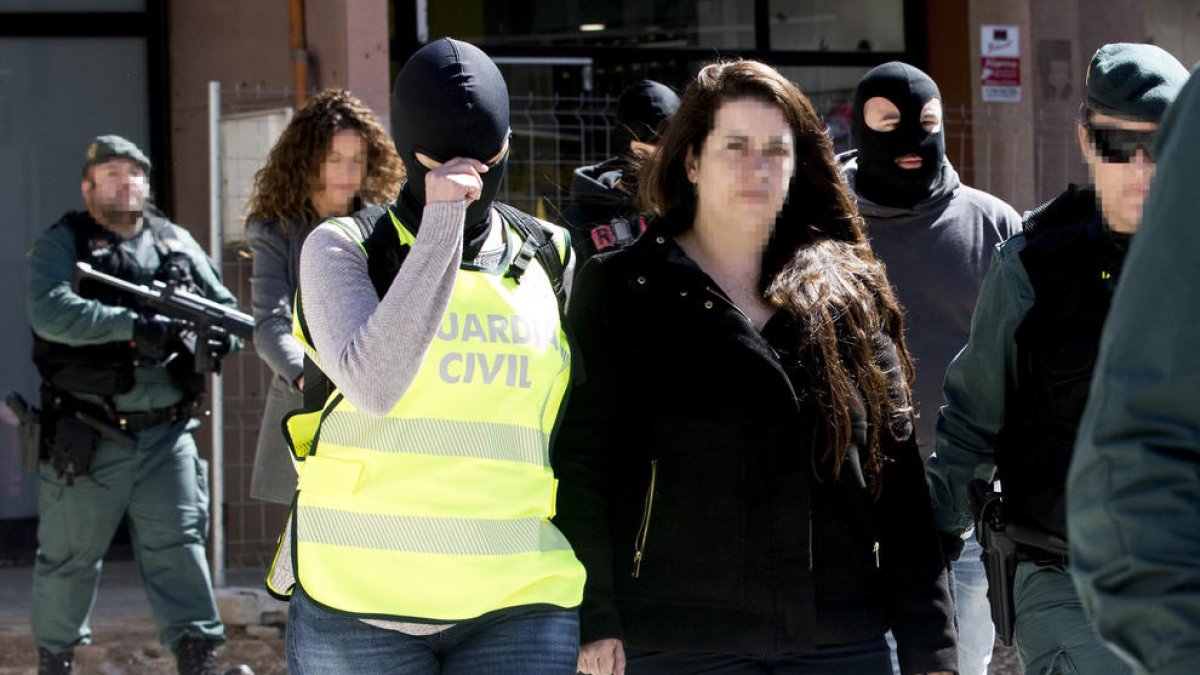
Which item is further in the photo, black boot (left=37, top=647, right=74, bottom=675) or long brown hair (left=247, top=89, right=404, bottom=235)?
black boot (left=37, top=647, right=74, bottom=675)

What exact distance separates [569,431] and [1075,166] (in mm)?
5646

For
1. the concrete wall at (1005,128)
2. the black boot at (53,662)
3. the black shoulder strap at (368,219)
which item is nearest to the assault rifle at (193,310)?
the black boot at (53,662)

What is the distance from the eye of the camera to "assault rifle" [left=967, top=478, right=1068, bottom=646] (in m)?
3.16

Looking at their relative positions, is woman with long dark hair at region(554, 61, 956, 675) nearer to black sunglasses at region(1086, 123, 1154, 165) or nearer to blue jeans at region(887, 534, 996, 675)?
black sunglasses at region(1086, 123, 1154, 165)

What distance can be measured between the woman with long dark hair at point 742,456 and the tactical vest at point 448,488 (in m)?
0.18

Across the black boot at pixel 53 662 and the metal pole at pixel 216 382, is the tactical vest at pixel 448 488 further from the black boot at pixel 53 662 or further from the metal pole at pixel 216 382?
the metal pole at pixel 216 382

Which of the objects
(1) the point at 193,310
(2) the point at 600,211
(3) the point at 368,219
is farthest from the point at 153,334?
(3) the point at 368,219

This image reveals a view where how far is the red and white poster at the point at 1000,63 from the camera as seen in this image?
26.4 ft

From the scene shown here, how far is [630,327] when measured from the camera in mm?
3133

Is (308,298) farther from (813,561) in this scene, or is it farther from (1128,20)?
(1128,20)

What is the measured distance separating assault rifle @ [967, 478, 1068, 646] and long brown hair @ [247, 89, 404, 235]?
2.58 metres

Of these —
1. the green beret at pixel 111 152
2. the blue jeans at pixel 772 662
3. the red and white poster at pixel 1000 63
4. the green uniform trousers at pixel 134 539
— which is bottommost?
the green uniform trousers at pixel 134 539

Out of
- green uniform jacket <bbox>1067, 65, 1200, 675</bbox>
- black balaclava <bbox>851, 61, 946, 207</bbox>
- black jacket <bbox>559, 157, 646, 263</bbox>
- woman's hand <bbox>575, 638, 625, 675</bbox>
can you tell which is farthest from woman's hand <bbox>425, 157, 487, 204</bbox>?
black balaclava <bbox>851, 61, 946, 207</bbox>

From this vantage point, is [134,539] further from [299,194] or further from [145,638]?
[299,194]
